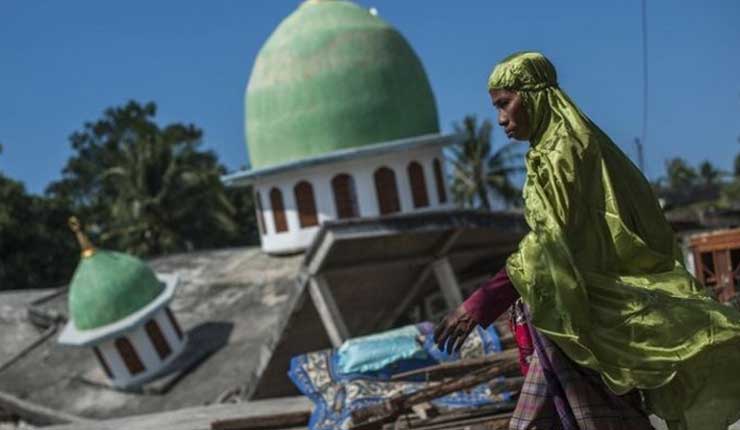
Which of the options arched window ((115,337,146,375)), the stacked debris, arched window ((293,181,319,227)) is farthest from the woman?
arched window ((293,181,319,227))

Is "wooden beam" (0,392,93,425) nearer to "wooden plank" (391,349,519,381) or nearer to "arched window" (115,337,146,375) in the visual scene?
"arched window" (115,337,146,375)

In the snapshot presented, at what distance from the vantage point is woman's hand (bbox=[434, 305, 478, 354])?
3.07 m

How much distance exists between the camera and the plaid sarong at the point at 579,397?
2.96 m

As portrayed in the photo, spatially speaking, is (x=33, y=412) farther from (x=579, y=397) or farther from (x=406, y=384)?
(x=579, y=397)

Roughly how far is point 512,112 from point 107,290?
19328 millimetres

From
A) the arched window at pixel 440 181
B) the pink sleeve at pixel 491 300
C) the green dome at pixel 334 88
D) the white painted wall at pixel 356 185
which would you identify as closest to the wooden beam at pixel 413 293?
the white painted wall at pixel 356 185

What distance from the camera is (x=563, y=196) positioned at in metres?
2.84

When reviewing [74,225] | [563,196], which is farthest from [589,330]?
[74,225]

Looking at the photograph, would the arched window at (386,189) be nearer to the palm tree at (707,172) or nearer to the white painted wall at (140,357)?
the white painted wall at (140,357)

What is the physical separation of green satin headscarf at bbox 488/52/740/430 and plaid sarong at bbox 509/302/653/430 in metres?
0.08

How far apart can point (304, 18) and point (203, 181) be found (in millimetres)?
17046

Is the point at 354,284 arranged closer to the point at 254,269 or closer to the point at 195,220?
the point at 254,269

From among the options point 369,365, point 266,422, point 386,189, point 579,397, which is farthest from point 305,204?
point 579,397

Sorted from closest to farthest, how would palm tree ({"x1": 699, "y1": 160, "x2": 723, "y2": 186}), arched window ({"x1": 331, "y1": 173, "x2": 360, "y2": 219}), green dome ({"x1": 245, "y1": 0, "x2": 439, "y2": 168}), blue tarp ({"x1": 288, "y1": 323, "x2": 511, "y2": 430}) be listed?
1. blue tarp ({"x1": 288, "y1": 323, "x2": 511, "y2": 430})
2. green dome ({"x1": 245, "y1": 0, "x2": 439, "y2": 168})
3. arched window ({"x1": 331, "y1": 173, "x2": 360, "y2": 219})
4. palm tree ({"x1": 699, "y1": 160, "x2": 723, "y2": 186})
